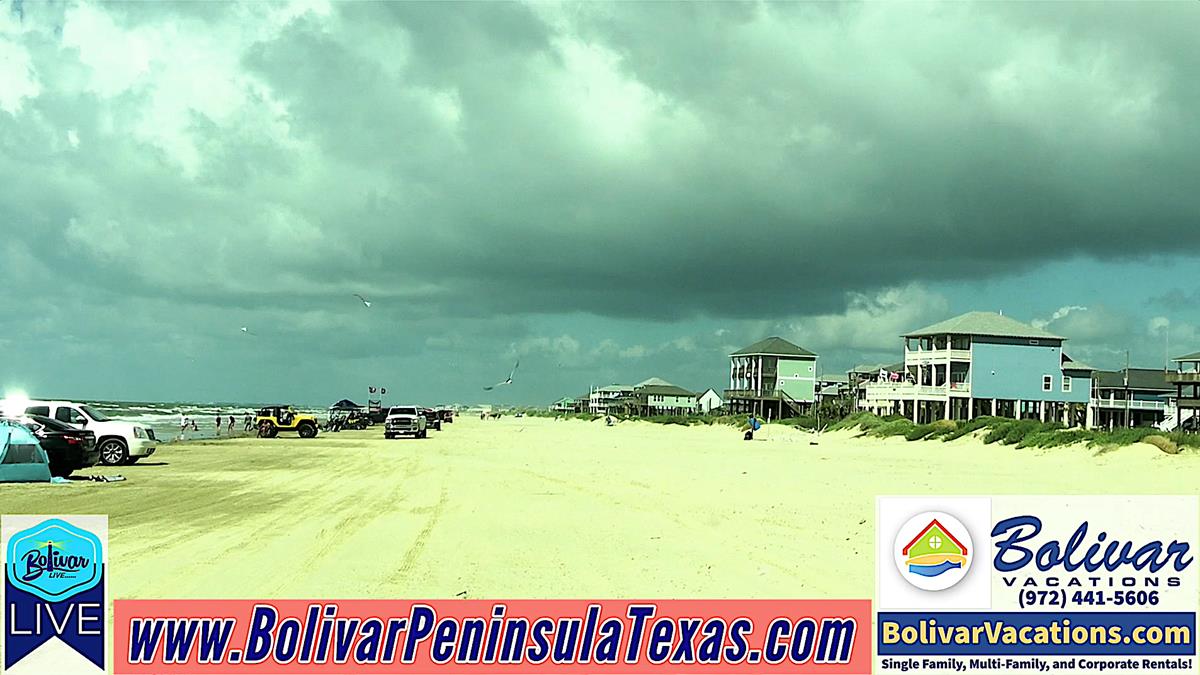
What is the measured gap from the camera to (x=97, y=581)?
8.52m

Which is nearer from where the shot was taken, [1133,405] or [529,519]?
[529,519]

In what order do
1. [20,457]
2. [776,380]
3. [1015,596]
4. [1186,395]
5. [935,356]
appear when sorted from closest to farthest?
[1015,596]
[20,457]
[935,356]
[1186,395]
[776,380]

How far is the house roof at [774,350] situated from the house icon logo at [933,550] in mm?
98062

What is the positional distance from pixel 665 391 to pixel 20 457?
14488 cm

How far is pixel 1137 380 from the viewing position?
3716 inches

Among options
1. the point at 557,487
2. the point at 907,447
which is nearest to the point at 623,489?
the point at 557,487

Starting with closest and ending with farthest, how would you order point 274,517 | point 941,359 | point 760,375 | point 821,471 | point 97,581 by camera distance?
1. point 97,581
2. point 274,517
3. point 821,471
4. point 941,359
5. point 760,375

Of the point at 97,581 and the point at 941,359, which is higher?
the point at 941,359

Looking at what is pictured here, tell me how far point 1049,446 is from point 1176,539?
20.0m

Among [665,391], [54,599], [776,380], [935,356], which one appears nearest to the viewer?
[54,599]

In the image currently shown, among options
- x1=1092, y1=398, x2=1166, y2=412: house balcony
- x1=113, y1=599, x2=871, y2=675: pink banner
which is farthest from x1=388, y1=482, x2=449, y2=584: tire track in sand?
x1=1092, y1=398, x2=1166, y2=412: house balcony

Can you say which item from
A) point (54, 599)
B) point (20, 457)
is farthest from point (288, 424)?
point (54, 599)

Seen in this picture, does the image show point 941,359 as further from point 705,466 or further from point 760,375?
Result: point 705,466

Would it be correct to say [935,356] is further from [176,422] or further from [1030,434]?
[176,422]
